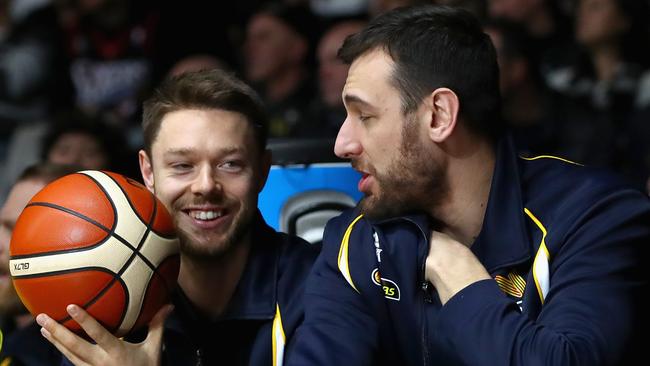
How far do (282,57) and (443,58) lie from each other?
11.8 feet

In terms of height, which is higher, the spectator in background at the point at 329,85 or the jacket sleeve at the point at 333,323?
the jacket sleeve at the point at 333,323

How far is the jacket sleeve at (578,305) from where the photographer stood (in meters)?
2.86

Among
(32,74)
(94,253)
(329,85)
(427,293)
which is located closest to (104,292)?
(94,253)

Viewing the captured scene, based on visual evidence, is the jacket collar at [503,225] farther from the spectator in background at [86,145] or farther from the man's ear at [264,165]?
the spectator in background at [86,145]

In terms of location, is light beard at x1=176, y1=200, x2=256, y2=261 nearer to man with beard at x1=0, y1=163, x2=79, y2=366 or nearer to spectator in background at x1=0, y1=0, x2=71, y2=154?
man with beard at x1=0, y1=163, x2=79, y2=366

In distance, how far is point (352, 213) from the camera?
3639 mm

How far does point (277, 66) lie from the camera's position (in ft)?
22.4

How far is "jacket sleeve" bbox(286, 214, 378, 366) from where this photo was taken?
10.6 feet

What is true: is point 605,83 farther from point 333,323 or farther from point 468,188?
point 333,323

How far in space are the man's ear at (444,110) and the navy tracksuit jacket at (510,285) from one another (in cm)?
19

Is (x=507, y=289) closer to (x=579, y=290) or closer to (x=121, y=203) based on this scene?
(x=579, y=290)

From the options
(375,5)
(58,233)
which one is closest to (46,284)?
(58,233)

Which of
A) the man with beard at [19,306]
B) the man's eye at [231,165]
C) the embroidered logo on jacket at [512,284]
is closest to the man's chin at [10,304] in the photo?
the man with beard at [19,306]

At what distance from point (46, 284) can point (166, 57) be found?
4191mm
